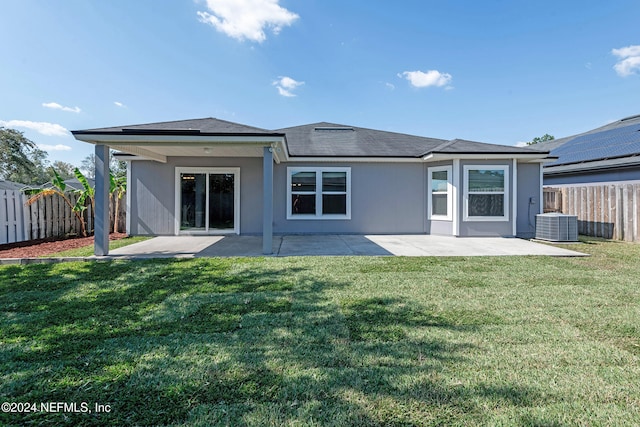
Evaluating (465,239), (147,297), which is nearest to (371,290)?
(147,297)

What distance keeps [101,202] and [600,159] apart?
1838 centimetres

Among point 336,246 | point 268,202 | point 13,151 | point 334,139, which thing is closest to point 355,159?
point 334,139

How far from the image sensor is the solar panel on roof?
42.2 feet

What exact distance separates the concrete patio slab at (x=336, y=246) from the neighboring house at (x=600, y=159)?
6.43 metres

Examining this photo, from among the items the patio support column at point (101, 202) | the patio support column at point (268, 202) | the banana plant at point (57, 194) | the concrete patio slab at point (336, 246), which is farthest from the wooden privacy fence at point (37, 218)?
the patio support column at point (268, 202)

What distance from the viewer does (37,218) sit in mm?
10008

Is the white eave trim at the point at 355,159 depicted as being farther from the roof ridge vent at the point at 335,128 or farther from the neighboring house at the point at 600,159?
the neighboring house at the point at 600,159

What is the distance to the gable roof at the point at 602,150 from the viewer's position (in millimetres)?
→ 12336

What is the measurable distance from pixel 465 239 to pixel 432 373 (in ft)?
28.6

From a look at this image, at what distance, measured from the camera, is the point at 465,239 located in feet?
33.3

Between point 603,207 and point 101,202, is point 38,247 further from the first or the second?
point 603,207

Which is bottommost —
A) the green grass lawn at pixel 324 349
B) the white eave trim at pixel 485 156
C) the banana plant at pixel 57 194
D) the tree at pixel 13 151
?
the green grass lawn at pixel 324 349

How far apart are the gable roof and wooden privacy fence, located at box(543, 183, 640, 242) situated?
2.53 m

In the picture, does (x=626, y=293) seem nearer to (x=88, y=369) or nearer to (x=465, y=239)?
(x=465, y=239)
